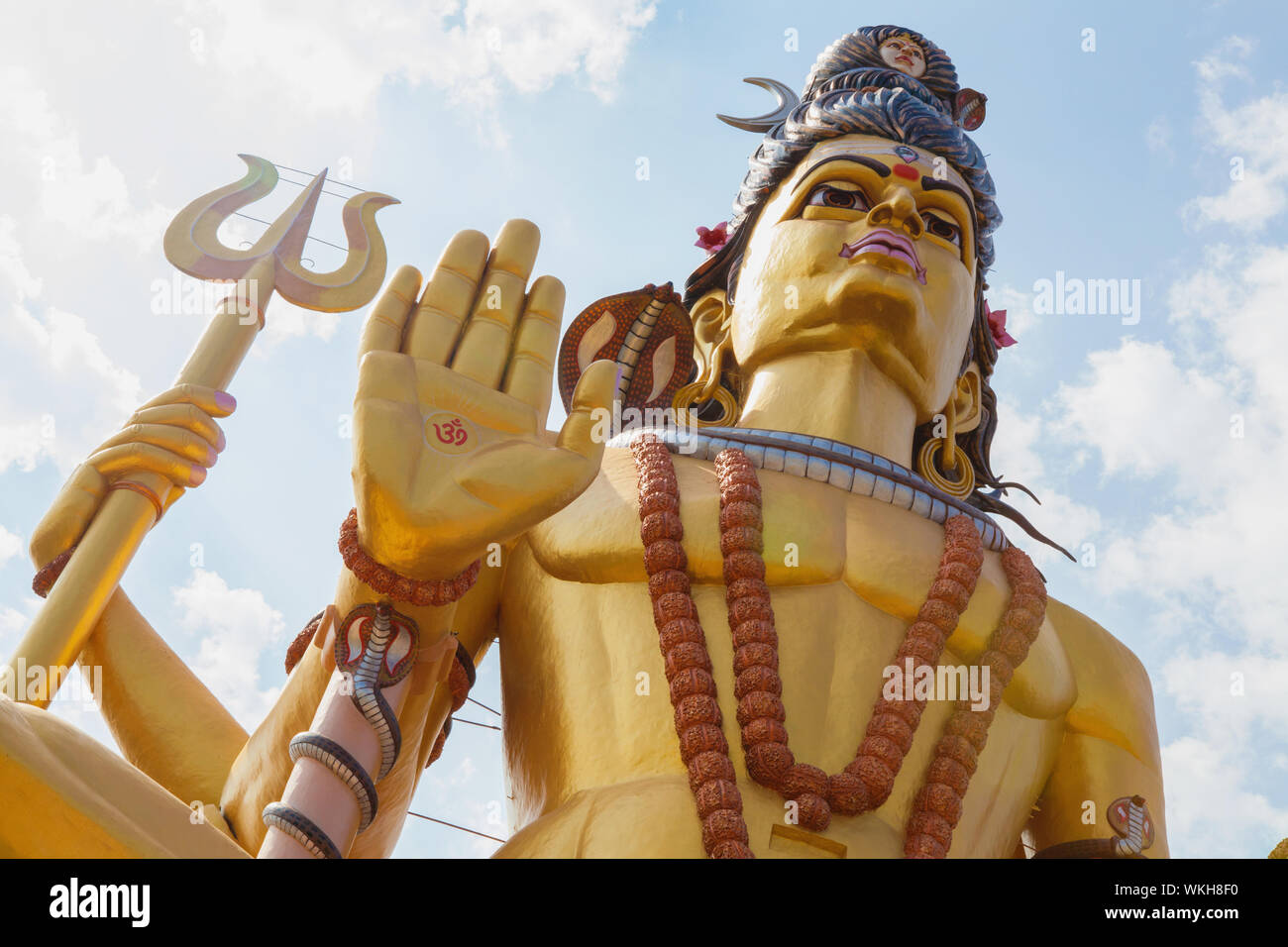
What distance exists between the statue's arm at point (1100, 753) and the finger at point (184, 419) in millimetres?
3207

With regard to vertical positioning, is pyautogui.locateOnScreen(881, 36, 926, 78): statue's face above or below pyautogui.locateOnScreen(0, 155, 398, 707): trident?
above

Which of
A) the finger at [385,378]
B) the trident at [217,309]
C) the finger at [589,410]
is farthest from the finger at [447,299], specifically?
the trident at [217,309]

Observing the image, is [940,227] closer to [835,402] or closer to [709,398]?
[835,402]

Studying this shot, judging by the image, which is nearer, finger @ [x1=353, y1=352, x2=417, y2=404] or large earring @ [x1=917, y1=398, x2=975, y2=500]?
finger @ [x1=353, y1=352, x2=417, y2=404]

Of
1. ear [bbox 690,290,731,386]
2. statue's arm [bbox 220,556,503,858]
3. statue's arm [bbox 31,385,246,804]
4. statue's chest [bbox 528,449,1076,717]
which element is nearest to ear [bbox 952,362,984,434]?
ear [bbox 690,290,731,386]

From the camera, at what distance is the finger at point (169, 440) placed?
5.71 m

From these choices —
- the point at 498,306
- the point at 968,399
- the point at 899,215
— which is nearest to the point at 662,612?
the point at 498,306

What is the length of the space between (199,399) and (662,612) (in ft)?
6.53

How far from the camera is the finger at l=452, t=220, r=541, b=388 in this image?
4910 millimetres

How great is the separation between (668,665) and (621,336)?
78.2 inches

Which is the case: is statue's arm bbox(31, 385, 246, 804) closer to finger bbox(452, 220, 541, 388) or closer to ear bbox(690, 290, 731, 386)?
finger bbox(452, 220, 541, 388)
